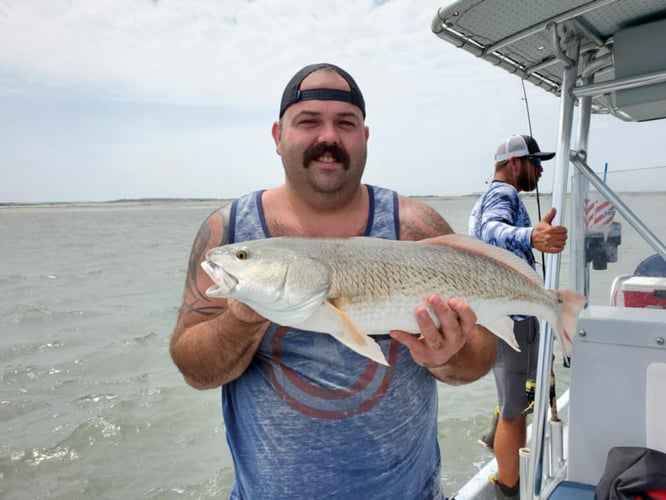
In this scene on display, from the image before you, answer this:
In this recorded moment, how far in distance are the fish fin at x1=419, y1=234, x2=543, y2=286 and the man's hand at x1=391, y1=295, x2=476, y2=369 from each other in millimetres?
280

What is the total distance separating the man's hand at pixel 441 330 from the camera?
173cm

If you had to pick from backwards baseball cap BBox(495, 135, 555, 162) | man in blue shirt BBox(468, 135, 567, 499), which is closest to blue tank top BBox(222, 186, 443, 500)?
man in blue shirt BBox(468, 135, 567, 499)

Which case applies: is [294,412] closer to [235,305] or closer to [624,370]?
[235,305]

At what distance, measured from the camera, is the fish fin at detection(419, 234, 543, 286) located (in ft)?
6.45

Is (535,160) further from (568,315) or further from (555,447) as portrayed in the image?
(568,315)

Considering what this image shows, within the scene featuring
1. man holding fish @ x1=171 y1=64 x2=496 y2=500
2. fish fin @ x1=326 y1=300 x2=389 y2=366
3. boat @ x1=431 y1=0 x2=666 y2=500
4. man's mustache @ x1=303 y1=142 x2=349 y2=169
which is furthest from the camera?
boat @ x1=431 y1=0 x2=666 y2=500

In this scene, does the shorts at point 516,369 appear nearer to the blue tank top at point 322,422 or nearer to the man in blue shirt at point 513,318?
the man in blue shirt at point 513,318

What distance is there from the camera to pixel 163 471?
18.6 feet

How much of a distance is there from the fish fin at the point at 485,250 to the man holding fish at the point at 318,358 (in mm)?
190

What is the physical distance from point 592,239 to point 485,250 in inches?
55.4

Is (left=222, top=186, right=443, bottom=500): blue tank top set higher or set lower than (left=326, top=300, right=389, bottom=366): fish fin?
lower

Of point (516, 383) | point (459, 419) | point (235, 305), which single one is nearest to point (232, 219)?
point (235, 305)

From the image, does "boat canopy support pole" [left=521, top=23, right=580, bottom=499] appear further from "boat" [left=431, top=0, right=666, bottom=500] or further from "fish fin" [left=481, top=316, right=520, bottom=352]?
"fish fin" [left=481, top=316, right=520, bottom=352]

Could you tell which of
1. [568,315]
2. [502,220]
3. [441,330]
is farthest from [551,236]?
[441,330]
